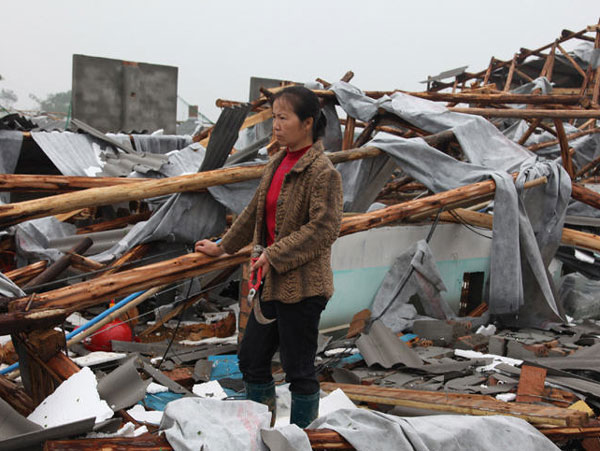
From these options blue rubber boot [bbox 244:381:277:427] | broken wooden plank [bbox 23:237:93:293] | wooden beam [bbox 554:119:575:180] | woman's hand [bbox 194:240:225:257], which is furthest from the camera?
wooden beam [bbox 554:119:575:180]

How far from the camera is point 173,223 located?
601 cm

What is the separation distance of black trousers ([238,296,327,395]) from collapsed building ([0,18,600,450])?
22cm

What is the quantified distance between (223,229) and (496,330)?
318 centimetres

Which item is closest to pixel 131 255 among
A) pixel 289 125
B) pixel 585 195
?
pixel 289 125

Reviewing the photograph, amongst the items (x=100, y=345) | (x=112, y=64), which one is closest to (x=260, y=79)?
(x=112, y=64)

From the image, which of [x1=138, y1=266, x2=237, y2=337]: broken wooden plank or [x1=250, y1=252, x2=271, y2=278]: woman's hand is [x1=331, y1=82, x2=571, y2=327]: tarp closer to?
[x1=138, y1=266, x2=237, y2=337]: broken wooden plank

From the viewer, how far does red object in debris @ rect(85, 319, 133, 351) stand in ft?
16.6

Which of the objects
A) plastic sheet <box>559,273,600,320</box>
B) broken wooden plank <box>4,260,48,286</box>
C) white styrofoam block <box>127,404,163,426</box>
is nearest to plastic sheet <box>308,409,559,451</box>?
white styrofoam block <box>127,404,163,426</box>

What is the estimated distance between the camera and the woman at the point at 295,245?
2756mm

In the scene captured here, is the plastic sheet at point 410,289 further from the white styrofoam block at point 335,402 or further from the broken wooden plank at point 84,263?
the broken wooden plank at point 84,263

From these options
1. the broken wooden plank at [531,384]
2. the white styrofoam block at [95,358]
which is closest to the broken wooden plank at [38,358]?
the white styrofoam block at [95,358]

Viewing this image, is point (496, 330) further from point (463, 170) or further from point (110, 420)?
point (110, 420)

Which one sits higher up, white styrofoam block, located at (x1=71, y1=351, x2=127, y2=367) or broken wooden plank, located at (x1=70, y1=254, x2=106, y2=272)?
broken wooden plank, located at (x1=70, y1=254, x2=106, y2=272)

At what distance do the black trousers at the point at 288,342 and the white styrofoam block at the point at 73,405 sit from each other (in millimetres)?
740
